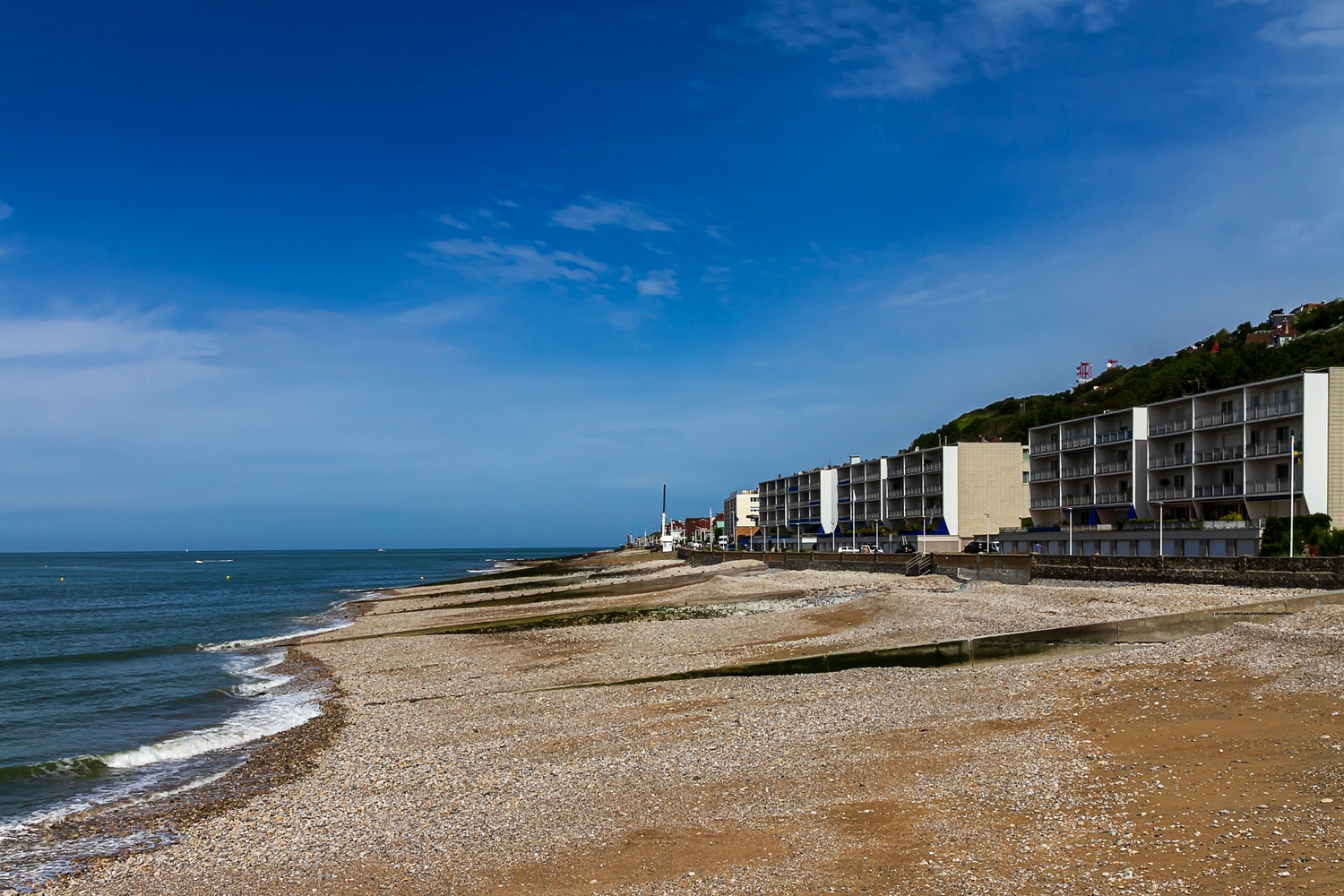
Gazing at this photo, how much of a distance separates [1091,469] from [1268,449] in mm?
16081

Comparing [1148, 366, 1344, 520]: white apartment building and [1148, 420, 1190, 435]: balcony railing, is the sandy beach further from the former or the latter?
[1148, 420, 1190, 435]: balcony railing

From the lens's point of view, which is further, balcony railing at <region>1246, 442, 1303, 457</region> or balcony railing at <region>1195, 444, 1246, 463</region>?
balcony railing at <region>1195, 444, 1246, 463</region>

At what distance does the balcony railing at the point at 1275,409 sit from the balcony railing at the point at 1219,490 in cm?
403

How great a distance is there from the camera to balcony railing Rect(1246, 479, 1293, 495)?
157 feet

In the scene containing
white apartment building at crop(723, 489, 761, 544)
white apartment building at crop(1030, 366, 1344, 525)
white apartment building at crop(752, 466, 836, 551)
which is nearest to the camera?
white apartment building at crop(1030, 366, 1344, 525)

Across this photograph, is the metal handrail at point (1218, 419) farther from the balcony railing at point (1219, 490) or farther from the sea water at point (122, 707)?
the sea water at point (122, 707)

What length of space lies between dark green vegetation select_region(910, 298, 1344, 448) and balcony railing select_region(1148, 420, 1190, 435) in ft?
54.9

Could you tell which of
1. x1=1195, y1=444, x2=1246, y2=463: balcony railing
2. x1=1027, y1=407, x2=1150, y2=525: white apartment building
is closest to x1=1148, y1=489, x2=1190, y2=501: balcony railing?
x1=1027, y1=407, x2=1150, y2=525: white apartment building

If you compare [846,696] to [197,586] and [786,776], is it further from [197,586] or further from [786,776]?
[197,586]

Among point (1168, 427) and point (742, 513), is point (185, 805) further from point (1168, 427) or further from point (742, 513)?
point (742, 513)

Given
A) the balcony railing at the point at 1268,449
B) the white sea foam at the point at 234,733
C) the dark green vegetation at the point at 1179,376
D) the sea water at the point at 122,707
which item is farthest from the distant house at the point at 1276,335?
the white sea foam at the point at 234,733

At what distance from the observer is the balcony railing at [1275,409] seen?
156ft

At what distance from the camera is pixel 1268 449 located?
4916 centimetres

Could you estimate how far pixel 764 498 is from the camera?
436 ft
